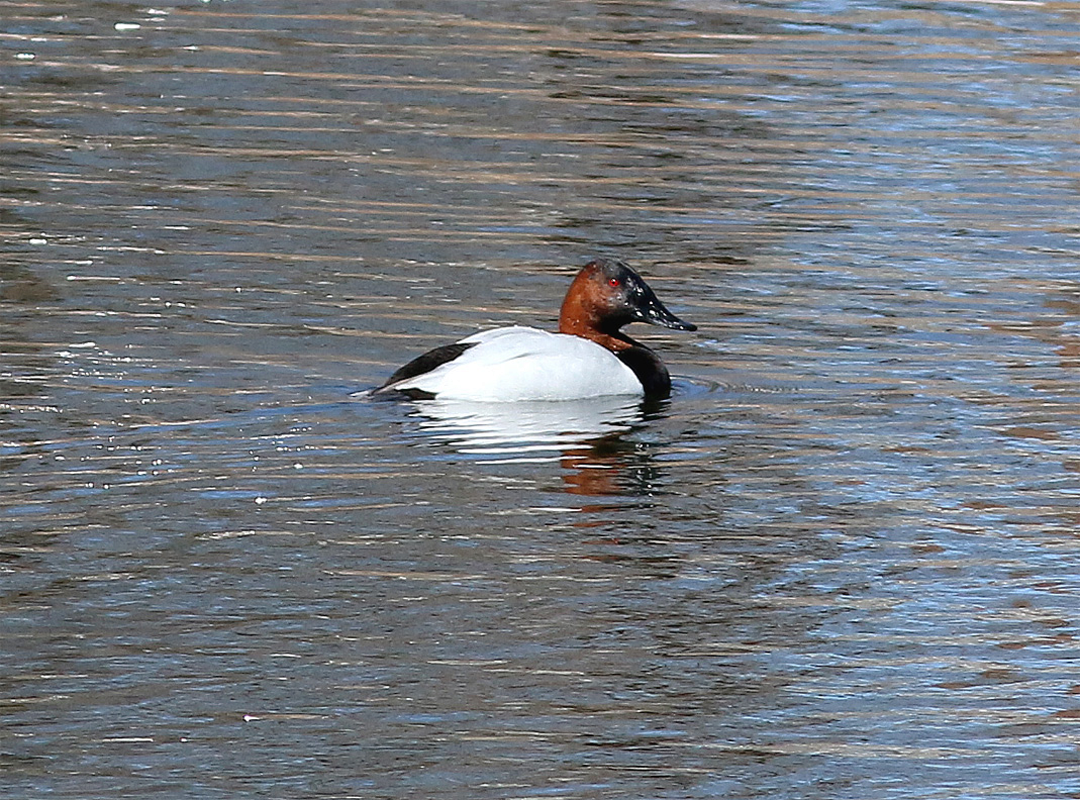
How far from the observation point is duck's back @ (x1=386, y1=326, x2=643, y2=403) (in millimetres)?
8898

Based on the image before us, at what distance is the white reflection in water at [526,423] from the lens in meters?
8.46

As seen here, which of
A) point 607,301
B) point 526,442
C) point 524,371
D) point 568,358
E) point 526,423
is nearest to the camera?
A: point 526,442

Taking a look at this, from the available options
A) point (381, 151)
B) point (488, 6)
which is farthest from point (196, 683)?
point (488, 6)

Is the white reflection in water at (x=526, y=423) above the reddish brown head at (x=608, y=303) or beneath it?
beneath

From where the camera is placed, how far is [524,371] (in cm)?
903

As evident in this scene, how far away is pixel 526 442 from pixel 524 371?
558 millimetres

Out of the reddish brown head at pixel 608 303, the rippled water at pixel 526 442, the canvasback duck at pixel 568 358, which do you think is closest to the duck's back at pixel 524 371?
the canvasback duck at pixel 568 358

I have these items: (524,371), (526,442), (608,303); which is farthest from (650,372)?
(526,442)

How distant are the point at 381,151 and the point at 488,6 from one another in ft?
17.6

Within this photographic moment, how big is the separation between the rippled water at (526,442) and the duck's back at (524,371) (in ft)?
0.38

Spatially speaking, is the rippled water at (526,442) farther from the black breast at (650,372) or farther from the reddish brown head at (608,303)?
the reddish brown head at (608,303)

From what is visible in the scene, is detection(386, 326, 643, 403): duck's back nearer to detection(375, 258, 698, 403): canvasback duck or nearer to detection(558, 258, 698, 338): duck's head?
detection(375, 258, 698, 403): canvasback duck

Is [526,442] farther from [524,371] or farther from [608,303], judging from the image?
[608,303]

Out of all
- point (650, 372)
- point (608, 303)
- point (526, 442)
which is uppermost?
point (608, 303)
